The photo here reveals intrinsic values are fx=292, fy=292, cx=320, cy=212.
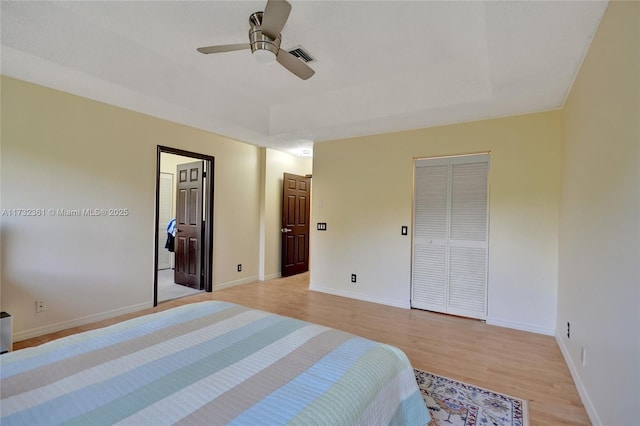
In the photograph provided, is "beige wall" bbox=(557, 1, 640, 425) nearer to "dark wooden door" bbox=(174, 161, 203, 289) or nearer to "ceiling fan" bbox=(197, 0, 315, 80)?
"ceiling fan" bbox=(197, 0, 315, 80)

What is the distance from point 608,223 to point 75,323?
4.57 meters

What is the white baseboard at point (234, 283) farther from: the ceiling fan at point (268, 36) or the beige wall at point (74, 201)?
the ceiling fan at point (268, 36)

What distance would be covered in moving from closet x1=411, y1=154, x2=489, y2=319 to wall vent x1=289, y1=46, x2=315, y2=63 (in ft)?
6.65

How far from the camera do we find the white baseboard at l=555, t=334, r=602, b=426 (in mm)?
1748

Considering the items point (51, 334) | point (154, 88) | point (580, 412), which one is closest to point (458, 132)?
point (580, 412)

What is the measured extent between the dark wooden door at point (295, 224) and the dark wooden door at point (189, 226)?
5.24 feet

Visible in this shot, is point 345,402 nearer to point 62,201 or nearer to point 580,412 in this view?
point 580,412

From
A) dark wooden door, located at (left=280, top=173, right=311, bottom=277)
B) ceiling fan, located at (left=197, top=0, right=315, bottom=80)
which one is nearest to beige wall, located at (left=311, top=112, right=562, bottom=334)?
dark wooden door, located at (left=280, top=173, right=311, bottom=277)

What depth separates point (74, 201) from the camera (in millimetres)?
3070

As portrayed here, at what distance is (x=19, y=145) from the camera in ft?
8.88

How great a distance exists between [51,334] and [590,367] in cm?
451

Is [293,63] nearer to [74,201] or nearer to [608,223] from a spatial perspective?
[608,223]

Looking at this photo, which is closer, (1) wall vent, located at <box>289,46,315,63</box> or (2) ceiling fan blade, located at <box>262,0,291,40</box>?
(2) ceiling fan blade, located at <box>262,0,291,40</box>

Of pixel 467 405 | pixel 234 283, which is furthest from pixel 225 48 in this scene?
pixel 234 283
